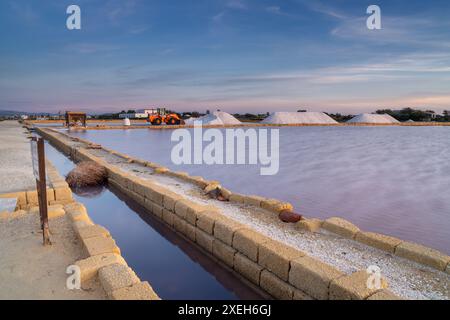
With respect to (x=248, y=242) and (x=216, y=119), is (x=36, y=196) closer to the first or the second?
(x=248, y=242)

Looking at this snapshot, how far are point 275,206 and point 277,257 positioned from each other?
1.81 metres

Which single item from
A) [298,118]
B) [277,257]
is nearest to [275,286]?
[277,257]

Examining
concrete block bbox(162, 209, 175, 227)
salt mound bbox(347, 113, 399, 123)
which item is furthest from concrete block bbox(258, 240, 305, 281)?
salt mound bbox(347, 113, 399, 123)

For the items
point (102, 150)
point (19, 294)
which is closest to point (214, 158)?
point (102, 150)

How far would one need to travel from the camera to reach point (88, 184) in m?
7.56

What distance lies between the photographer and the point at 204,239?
410 centimetres

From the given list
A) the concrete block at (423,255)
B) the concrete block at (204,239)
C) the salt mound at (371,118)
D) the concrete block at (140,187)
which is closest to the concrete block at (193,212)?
the concrete block at (204,239)

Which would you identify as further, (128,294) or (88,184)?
(88,184)

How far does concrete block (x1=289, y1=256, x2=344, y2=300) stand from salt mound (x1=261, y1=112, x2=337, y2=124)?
42.7 metres

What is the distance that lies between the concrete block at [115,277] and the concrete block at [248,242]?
1.21 metres

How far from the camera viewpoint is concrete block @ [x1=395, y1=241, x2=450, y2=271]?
3.07m
